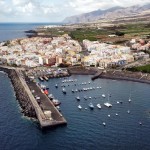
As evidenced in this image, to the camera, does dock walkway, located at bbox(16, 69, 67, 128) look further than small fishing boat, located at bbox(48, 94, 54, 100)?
No

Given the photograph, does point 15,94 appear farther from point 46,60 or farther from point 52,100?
point 46,60

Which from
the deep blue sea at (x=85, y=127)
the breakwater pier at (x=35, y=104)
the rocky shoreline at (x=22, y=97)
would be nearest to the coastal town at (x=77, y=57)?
the rocky shoreline at (x=22, y=97)

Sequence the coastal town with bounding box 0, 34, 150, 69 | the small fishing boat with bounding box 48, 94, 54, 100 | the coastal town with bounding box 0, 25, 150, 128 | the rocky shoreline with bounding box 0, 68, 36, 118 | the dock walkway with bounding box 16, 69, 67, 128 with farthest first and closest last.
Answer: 1. the coastal town with bounding box 0, 34, 150, 69
2. the small fishing boat with bounding box 48, 94, 54, 100
3. the coastal town with bounding box 0, 25, 150, 128
4. the rocky shoreline with bounding box 0, 68, 36, 118
5. the dock walkway with bounding box 16, 69, 67, 128

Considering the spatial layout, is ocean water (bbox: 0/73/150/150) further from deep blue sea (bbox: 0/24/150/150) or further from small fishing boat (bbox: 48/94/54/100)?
small fishing boat (bbox: 48/94/54/100)

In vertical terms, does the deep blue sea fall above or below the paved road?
below

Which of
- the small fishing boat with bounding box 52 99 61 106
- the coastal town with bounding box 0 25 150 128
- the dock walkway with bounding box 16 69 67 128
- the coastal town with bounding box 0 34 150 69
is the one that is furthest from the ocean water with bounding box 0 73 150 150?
the coastal town with bounding box 0 34 150 69

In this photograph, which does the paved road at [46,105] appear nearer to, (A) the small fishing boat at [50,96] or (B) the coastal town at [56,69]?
(B) the coastal town at [56,69]

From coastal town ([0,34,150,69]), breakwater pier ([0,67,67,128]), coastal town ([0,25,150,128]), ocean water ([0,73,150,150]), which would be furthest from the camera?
coastal town ([0,34,150,69])
